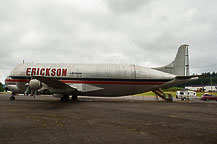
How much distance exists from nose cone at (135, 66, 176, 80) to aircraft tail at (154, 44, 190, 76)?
3.95ft

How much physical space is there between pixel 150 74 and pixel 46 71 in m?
15.0

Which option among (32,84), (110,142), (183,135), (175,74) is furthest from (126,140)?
(175,74)

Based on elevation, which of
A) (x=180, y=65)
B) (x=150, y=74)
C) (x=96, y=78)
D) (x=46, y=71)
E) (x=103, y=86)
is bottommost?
(x=103, y=86)

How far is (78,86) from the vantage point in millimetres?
19906

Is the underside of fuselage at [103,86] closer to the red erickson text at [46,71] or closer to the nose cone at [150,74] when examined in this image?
the nose cone at [150,74]

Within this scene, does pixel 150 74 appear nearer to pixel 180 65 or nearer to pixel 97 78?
pixel 180 65

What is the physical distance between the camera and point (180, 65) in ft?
72.6

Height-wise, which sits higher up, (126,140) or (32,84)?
(32,84)

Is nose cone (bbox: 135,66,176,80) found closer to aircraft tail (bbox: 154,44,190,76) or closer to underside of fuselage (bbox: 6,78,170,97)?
underside of fuselage (bbox: 6,78,170,97)

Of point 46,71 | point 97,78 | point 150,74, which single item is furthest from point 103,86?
point 46,71

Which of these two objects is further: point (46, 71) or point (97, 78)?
point (46, 71)

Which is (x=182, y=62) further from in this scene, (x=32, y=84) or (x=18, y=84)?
(x=18, y=84)

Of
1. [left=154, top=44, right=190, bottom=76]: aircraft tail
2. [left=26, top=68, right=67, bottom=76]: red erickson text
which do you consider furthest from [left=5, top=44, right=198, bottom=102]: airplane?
[left=154, top=44, right=190, bottom=76]: aircraft tail

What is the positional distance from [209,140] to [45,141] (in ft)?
19.7
